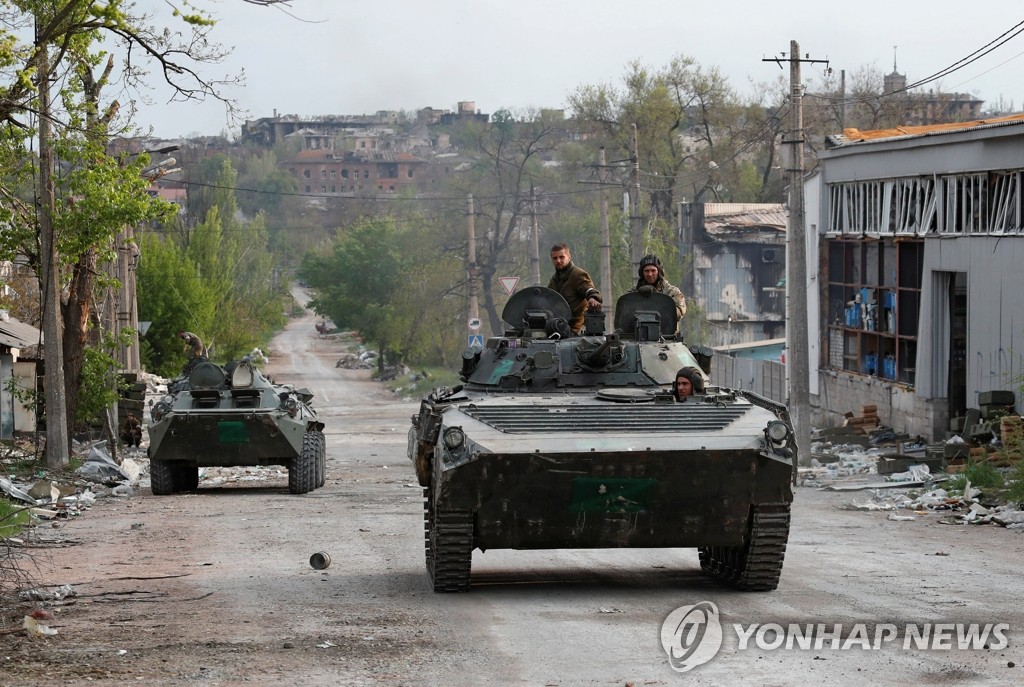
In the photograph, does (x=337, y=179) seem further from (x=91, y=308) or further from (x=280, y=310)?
(x=91, y=308)

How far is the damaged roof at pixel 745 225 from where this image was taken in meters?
47.3

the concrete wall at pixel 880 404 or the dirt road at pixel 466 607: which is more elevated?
the dirt road at pixel 466 607

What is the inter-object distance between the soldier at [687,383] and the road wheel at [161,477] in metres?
10.1

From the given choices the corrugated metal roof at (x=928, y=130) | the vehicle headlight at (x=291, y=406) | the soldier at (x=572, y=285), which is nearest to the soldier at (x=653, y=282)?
the soldier at (x=572, y=285)

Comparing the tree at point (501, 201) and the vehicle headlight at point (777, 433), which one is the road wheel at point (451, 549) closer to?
the vehicle headlight at point (777, 433)

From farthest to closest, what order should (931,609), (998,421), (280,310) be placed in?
(280,310) → (998,421) → (931,609)

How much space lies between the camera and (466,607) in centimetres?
897

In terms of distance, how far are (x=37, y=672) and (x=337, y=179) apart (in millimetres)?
122461

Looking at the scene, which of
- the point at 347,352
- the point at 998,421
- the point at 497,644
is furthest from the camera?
the point at 347,352

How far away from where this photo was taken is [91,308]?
80.4 feet

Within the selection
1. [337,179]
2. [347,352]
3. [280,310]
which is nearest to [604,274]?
[280,310]

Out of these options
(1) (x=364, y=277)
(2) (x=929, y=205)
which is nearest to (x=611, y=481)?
(2) (x=929, y=205)

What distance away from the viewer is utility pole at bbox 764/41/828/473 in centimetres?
2261

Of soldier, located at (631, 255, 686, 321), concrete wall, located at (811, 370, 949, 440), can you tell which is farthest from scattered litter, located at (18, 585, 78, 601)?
concrete wall, located at (811, 370, 949, 440)
